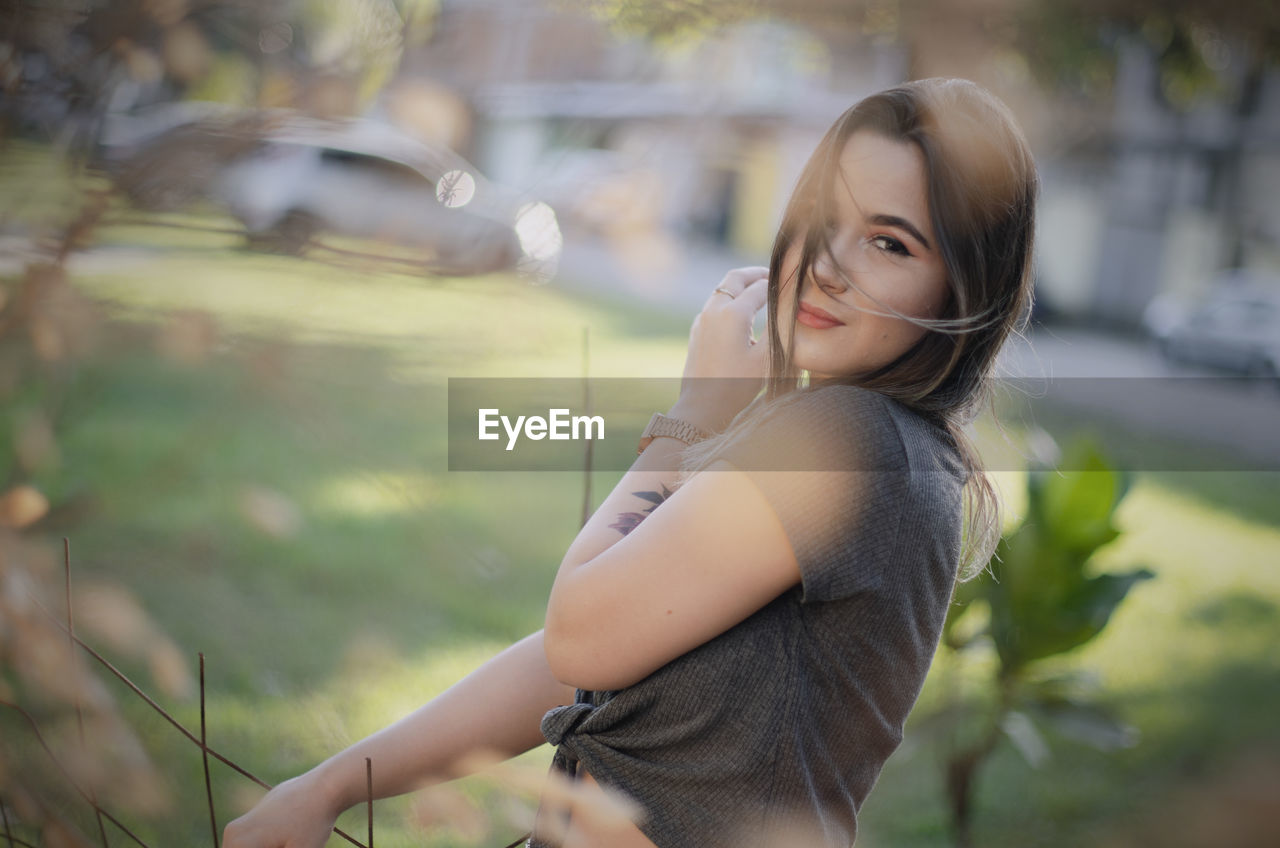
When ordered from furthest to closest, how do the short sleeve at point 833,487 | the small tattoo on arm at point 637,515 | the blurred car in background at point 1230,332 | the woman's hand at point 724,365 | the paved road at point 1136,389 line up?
1. the blurred car in background at point 1230,332
2. the paved road at point 1136,389
3. the woman's hand at point 724,365
4. the small tattoo on arm at point 637,515
5. the short sleeve at point 833,487

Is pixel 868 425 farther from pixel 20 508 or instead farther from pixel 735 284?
pixel 20 508

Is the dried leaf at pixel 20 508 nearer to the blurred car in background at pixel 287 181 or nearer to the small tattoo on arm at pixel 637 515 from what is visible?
the blurred car in background at pixel 287 181

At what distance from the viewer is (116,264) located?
3.34ft

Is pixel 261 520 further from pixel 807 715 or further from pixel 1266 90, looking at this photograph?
pixel 1266 90

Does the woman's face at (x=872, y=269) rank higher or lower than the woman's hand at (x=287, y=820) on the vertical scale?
higher

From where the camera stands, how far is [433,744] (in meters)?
1.05

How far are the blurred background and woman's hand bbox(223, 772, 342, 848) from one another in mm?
58

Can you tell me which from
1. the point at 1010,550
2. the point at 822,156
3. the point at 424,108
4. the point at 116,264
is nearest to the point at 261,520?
the point at 116,264

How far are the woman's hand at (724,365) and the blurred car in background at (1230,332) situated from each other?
11421 mm

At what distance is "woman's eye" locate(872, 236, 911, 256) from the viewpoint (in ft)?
3.14

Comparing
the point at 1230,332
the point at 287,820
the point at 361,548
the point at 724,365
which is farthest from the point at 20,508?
the point at 1230,332

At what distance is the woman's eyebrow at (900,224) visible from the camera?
3.09 feet

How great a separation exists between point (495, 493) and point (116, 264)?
4.04 m

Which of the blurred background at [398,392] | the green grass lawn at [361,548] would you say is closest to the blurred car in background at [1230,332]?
the green grass lawn at [361,548]
